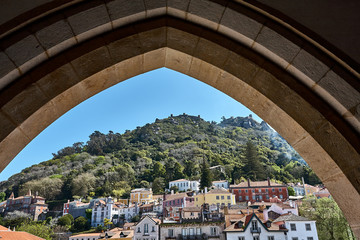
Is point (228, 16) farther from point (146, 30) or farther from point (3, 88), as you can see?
point (3, 88)

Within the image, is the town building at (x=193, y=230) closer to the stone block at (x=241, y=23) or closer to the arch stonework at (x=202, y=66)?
the arch stonework at (x=202, y=66)

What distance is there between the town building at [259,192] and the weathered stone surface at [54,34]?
74524 mm

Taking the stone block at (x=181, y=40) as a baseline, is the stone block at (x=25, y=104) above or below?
below

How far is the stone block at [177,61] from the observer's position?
3088 mm

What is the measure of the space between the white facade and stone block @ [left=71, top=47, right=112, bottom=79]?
34.6 m

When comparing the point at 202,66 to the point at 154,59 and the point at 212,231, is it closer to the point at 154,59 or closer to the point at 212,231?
the point at 154,59

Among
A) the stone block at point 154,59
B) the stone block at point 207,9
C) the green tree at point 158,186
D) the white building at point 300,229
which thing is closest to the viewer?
the stone block at point 207,9

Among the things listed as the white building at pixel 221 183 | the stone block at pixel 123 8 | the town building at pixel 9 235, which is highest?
the white building at pixel 221 183

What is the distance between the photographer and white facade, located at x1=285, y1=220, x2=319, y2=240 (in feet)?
104

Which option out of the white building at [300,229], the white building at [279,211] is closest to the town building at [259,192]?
the white building at [279,211]

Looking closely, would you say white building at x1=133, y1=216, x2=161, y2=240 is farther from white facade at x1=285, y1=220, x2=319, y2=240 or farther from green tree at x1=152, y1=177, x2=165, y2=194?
green tree at x1=152, y1=177, x2=165, y2=194

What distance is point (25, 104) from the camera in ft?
7.84

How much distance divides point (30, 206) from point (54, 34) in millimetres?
96682

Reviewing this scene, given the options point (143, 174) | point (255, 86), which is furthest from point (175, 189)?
point (255, 86)
